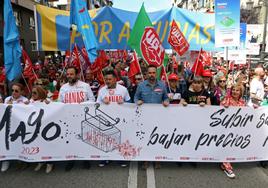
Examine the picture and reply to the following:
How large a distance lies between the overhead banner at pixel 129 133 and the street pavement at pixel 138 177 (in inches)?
7.4

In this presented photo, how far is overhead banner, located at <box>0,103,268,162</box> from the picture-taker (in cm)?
470

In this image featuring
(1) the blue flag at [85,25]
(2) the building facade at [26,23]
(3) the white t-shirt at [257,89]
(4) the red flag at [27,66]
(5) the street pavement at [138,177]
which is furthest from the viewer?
(2) the building facade at [26,23]

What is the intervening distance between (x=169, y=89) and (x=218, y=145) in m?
1.65

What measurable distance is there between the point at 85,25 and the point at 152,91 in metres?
2.25

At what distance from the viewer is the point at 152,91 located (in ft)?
15.9

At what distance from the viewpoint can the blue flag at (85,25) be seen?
5.95 meters

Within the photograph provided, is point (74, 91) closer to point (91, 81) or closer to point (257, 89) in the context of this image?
point (91, 81)

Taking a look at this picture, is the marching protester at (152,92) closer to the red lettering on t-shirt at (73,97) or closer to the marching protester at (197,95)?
the marching protester at (197,95)

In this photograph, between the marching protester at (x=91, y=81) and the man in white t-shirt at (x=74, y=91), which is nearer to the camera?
the man in white t-shirt at (x=74, y=91)

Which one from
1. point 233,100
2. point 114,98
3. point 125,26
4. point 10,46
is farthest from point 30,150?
point 125,26

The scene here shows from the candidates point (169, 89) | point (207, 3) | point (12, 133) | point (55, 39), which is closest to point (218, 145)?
point (169, 89)

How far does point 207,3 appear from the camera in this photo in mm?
65938

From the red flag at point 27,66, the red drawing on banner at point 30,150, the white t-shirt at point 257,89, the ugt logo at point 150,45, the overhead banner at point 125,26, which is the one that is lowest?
the red drawing on banner at point 30,150

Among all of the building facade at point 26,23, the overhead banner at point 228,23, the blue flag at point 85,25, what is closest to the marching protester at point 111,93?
the blue flag at point 85,25
